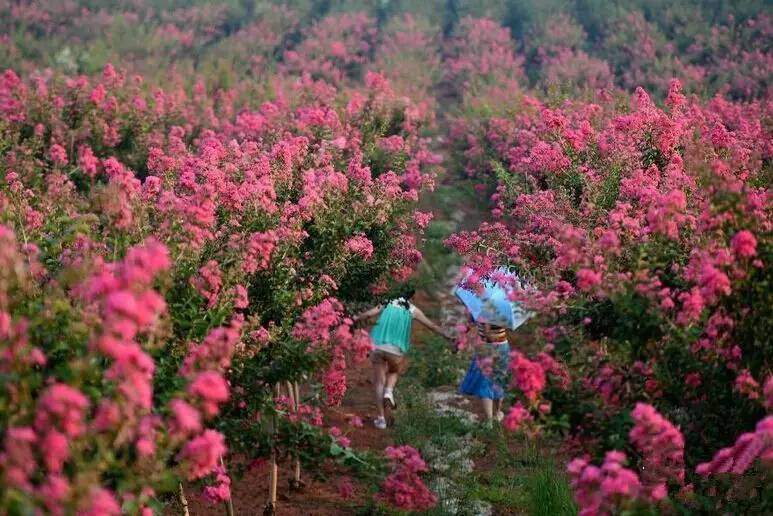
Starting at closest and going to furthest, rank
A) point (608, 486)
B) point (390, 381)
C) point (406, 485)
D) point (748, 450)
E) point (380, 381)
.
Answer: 1. point (608, 486)
2. point (748, 450)
3. point (406, 485)
4. point (380, 381)
5. point (390, 381)

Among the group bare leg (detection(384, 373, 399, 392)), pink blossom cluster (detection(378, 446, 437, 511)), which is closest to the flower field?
pink blossom cluster (detection(378, 446, 437, 511))

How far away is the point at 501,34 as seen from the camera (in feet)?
68.2

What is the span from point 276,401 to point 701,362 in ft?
7.06

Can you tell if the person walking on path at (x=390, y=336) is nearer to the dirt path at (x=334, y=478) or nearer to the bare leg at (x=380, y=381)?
the bare leg at (x=380, y=381)

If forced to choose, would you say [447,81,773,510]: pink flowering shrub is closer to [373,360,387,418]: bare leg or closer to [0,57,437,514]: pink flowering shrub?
[0,57,437,514]: pink flowering shrub

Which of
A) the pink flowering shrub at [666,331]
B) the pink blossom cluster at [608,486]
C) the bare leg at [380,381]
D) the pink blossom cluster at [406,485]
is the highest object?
the bare leg at [380,381]

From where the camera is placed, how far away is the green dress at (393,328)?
7.53 m

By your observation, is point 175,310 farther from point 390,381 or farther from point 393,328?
point 390,381

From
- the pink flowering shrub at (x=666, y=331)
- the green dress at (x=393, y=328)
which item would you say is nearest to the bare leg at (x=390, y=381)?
the green dress at (x=393, y=328)

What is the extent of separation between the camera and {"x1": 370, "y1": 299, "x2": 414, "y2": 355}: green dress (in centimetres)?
753

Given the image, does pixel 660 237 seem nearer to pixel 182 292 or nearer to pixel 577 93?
Result: pixel 182 292

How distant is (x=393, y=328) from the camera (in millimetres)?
7555

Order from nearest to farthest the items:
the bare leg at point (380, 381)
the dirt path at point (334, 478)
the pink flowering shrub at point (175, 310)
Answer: the pink flowering shrub at point (175, 310)
the dirt path at point (334, 478)
the bare leg at point (380, 381)

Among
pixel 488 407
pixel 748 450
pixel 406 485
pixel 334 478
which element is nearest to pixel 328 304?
pixel 406 485
